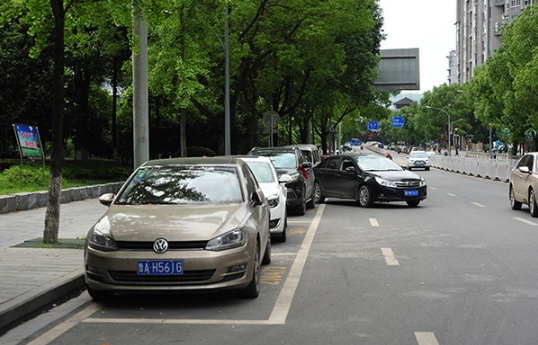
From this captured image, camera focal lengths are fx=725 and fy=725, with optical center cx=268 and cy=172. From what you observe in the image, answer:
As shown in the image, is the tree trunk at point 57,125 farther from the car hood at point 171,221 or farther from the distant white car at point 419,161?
the distant white car at point 419,161

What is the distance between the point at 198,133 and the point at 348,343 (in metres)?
42.1

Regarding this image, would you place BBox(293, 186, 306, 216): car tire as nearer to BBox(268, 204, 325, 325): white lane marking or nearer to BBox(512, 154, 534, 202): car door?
BBox(268, 204, 325, 325): white lane marking

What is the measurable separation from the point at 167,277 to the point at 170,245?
30cm

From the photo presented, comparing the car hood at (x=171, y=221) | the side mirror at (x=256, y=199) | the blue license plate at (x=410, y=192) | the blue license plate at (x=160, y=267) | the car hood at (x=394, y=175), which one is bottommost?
the blue license plate at (x=410, y=192)

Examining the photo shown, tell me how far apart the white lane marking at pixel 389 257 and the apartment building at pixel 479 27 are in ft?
339

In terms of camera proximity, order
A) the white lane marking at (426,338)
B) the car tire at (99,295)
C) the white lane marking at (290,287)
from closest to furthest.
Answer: the white lane marking at (426,338), the white lane marking at (290,287), the car tire at (99,295)

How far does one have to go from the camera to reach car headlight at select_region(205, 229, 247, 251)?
692cm

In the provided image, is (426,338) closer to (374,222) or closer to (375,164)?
(374,222)

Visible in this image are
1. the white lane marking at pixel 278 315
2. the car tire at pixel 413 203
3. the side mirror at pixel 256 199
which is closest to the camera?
the white lane marking at pixel 278 315

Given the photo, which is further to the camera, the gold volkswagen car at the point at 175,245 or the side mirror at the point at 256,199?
the side mirror at the point at 256,199

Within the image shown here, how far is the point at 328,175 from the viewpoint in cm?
2136

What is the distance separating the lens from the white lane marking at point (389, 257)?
9705mm

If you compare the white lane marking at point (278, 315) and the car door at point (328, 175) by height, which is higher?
the car door at point (328, 175)

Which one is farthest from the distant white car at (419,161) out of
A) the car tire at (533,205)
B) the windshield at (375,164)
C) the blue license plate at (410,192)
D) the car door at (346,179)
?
the car tire at (533,205)
